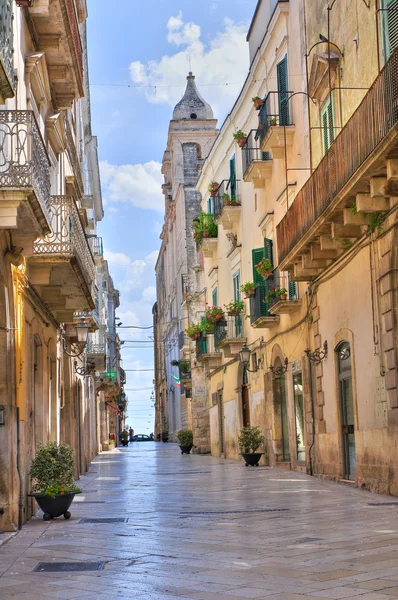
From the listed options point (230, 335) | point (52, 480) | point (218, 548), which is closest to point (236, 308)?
point (230, 335)

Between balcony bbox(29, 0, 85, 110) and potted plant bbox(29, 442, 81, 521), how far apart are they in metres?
6.28

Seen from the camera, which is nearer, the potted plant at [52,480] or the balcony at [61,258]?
the potted plant at [52,480]

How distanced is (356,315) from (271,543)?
7847mm

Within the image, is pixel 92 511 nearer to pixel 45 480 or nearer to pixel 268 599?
pixel 45 480

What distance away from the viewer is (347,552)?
8.16 metres

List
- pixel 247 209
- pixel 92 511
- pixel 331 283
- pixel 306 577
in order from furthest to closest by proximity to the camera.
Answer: pixel 247 209 < pixel 331 283 < pixel 92 511 < pixel 306 577


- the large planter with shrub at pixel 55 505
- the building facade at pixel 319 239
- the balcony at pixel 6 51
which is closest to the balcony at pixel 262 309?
the building facade at pixel 319 239

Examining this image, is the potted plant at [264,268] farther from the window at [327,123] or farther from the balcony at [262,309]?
the window at [327,123]

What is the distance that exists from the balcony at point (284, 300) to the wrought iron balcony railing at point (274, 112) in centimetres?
364

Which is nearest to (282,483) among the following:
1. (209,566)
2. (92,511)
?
(92,511)

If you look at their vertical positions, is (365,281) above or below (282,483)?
above

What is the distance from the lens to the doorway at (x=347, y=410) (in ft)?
56.9

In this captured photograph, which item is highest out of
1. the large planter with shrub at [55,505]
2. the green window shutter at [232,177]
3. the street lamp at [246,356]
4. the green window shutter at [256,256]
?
the green window shutter at [232,177]

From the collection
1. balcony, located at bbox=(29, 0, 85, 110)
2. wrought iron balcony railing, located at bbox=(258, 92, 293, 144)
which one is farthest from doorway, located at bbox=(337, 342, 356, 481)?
balcony, located at bbox=(29, 0, 85, 110)
